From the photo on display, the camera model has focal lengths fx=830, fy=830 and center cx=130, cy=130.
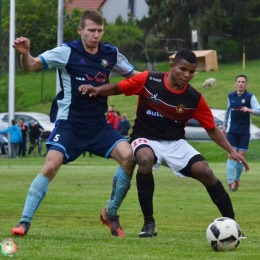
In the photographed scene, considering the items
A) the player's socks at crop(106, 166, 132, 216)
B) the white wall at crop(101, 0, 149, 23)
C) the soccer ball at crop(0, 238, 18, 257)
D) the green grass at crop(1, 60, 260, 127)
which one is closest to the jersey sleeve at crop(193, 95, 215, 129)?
the player's socks at crop(106, 166, 132, 216)

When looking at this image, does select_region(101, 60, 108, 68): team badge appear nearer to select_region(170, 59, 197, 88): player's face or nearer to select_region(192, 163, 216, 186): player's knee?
select_region(170, 59, 197, 88): player's face

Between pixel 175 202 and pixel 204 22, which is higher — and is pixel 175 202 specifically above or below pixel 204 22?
below

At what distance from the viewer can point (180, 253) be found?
6.96 metres

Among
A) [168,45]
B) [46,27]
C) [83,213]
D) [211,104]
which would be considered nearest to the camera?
[83,213]

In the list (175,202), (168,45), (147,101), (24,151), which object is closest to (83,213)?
(175,202)

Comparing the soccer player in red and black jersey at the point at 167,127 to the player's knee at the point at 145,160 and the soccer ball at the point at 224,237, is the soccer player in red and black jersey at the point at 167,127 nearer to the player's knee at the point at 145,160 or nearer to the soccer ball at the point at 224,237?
the player's knee at the point at 145,160

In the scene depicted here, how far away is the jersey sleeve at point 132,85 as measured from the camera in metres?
8.35

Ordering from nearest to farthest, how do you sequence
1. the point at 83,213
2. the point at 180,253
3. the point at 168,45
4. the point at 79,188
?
the point at 180,253, the point at 83,213, the point at 79,188, the point at 168,45

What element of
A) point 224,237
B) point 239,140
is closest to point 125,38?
point 239,140

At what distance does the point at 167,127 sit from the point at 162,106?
0.75 ft

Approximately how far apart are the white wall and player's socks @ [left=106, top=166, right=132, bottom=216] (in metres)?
63.9

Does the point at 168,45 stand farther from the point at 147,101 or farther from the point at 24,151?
the point at 147,101

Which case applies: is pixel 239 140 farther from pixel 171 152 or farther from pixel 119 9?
pixel 119 9

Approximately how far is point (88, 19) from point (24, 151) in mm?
26068
